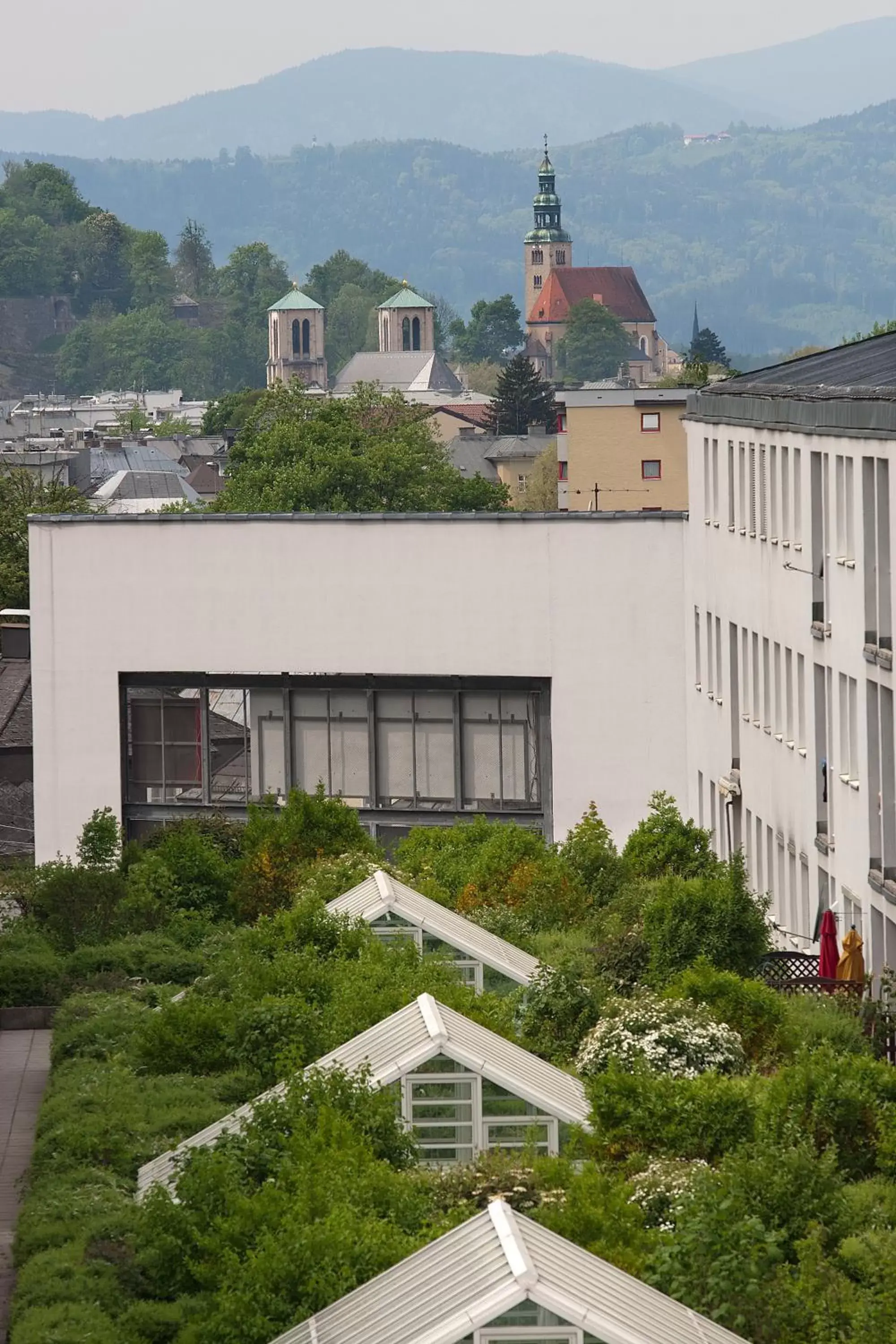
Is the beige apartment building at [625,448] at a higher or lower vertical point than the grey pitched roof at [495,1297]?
higher

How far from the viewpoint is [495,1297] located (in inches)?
509

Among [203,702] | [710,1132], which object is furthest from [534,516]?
[710,1132]

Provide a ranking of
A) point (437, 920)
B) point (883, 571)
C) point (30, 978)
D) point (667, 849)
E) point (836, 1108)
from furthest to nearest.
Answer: point (667, 849) → point (30, 978) → point (437, 920) → point (883, 571) → point (836, 1108)

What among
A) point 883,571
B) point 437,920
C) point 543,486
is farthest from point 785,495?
point 543,486

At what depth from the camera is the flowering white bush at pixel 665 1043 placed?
20812 mm

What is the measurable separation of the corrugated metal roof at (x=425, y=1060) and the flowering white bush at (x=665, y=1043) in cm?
48

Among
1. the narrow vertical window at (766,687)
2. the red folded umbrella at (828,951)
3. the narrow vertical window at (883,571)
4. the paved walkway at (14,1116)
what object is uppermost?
the narrow vertical window at (883,571)

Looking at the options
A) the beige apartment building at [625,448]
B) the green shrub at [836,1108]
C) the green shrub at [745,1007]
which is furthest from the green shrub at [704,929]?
the beige apartment building at [625,448]

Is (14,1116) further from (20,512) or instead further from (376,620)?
(20,512)

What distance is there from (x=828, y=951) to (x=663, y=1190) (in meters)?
10.2

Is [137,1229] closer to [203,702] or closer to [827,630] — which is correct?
[827,630]

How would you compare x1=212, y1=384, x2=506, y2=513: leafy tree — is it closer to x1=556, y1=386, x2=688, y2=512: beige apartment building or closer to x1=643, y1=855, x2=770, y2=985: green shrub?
x1=556, y1=386, x2=688, y2=512: beige apartment building

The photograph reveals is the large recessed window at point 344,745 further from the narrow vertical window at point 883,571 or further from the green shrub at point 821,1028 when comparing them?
the green shrub at point 821,1028

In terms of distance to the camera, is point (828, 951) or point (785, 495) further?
point (785, 495)
